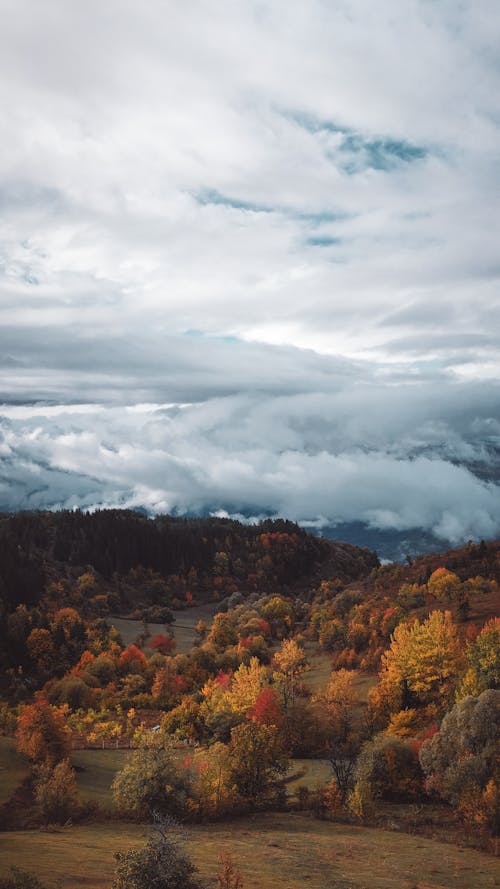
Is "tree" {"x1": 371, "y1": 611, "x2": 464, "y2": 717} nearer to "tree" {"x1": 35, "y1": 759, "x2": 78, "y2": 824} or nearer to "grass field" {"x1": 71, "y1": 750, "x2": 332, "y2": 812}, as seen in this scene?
"grass field" {"x1": 71, "y1": 750, "x2": 332, "y2": 812}

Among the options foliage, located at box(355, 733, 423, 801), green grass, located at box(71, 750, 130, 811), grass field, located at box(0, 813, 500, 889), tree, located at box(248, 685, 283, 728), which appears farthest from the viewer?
tree, located at box(248, 685, 283, 728)

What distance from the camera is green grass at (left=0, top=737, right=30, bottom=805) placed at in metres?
72.9

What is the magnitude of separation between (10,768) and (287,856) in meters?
44.3

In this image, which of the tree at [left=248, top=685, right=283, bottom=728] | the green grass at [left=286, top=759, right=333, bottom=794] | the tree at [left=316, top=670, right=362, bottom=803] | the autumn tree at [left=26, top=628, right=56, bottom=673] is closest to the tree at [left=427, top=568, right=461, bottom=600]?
the tree at [left=316, top=670, right=362, bottom=803]

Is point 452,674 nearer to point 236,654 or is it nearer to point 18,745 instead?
point 18,745

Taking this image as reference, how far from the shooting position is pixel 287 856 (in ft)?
173

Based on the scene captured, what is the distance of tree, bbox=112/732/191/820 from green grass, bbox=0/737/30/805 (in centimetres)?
1429

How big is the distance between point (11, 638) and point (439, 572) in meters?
131

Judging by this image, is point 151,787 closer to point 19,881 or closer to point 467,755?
point 19,881

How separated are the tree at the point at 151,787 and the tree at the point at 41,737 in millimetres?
17826

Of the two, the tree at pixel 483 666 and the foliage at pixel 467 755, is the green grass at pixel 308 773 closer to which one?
the foliage at pixel 467 755

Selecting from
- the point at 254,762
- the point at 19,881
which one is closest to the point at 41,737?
the point at 254,762

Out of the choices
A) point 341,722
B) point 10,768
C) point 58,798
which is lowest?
point 10,768

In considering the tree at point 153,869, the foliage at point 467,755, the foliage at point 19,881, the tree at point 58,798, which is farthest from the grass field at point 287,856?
the tree at point 153,869
